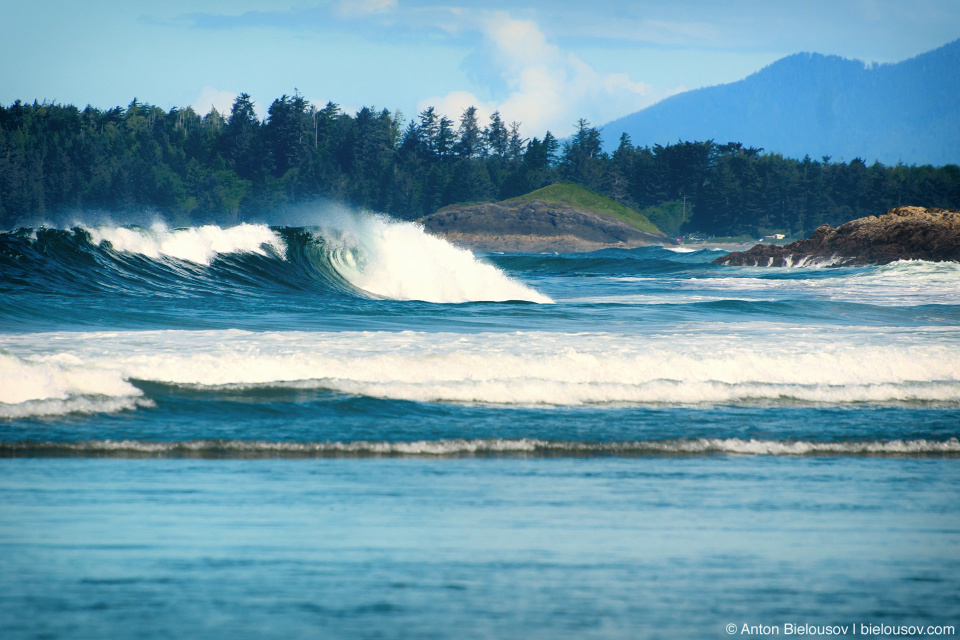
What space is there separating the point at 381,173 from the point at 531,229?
151 feet

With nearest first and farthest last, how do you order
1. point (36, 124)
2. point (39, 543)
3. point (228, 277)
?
point (39, 543), point (228, 277), point (36, 124)

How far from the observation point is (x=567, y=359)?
28.6 feet

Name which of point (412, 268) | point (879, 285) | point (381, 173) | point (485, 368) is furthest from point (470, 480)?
point (381, 173)

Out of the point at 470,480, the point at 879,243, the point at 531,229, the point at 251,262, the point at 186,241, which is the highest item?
the point at 531,229

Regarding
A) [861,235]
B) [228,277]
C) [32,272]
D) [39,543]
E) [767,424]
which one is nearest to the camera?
[39,543]

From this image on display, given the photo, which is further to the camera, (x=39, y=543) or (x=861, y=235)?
(x=861, y=235)

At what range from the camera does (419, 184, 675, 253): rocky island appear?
107 meters

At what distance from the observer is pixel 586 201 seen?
12419cm

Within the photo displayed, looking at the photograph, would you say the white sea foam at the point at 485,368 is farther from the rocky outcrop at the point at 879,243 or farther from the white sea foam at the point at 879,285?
the rocky outcrop at the point at 879,243

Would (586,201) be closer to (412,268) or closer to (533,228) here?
(533,228)

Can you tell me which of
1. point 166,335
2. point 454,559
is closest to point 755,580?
point 454,559

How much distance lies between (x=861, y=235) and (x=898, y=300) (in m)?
20.2

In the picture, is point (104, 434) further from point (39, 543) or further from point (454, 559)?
point (454, 559)

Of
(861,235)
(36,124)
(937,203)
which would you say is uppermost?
(36,124)
